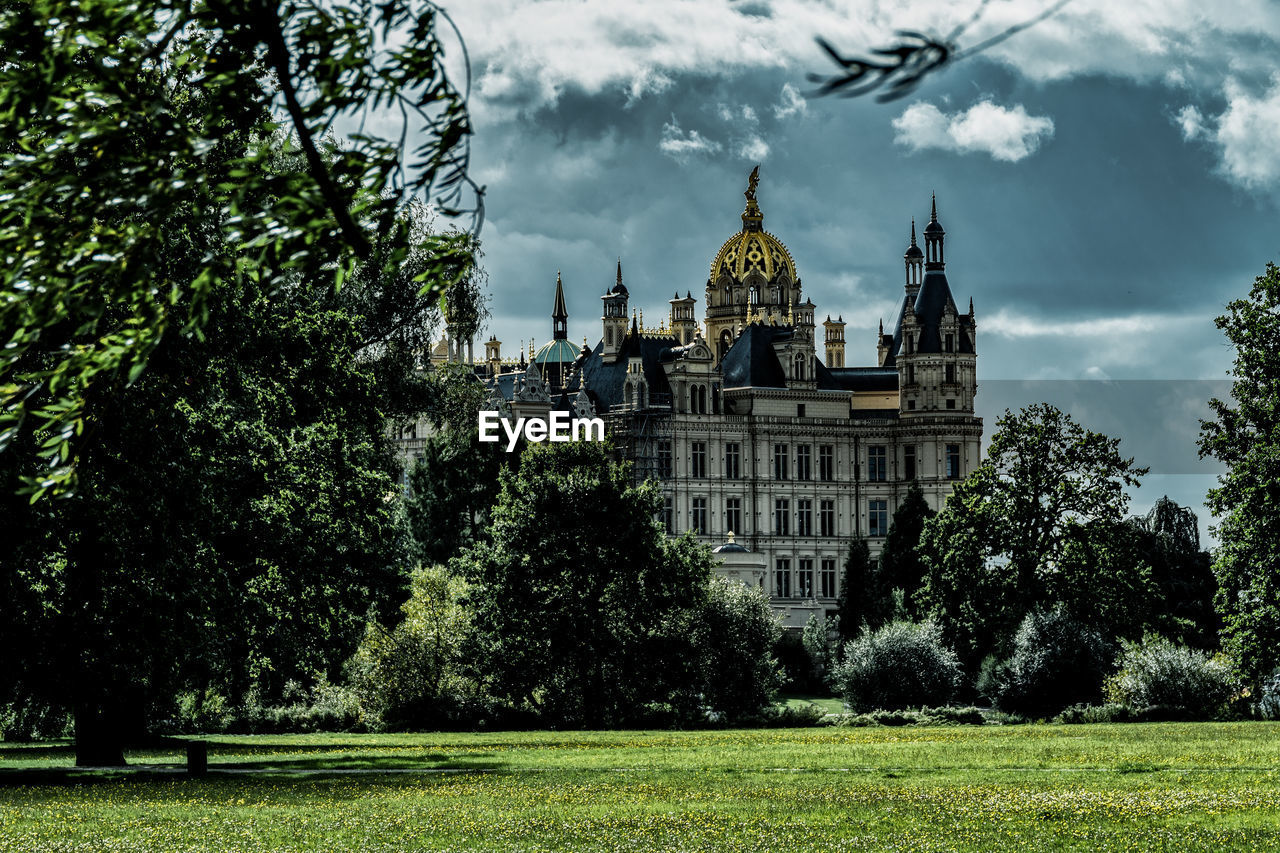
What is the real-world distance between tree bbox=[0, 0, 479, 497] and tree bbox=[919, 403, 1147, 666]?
51.8 m

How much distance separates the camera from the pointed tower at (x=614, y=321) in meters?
115

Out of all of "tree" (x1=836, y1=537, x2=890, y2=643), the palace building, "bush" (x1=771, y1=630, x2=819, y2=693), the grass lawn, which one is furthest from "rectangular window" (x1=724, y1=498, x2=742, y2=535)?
the grass lawn

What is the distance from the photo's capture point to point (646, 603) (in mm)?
52531

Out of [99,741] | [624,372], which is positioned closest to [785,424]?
[624,372]

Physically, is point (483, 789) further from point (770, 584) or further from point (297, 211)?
point (770, 584)

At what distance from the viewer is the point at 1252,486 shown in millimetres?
43750

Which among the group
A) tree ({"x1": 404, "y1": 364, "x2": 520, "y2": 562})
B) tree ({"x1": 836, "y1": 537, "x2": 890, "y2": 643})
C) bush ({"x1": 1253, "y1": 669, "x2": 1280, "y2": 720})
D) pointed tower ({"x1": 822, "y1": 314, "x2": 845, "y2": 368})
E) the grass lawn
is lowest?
the grass lawn

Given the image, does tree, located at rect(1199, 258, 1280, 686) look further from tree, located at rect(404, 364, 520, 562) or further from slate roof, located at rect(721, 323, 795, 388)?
slate roof, located at rect(721, 323, 795, 388)

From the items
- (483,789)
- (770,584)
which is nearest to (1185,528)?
(770,584)

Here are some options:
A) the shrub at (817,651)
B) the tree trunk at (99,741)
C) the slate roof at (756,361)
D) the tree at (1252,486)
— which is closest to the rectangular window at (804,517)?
the slate roof at (756,361)

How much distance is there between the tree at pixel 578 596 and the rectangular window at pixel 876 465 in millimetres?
63685

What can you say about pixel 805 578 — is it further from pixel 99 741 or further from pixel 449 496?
pixel 99 741

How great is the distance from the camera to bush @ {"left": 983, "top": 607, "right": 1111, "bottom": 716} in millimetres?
54469

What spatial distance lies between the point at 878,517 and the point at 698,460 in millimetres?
13513
